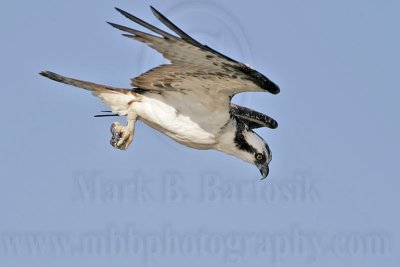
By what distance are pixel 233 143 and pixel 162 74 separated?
5.13ft

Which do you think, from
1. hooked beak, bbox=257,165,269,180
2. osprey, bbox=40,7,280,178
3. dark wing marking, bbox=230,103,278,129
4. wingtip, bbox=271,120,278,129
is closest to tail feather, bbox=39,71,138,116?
osprey, bbox=40,7,280,178

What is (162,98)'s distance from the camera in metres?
13.4

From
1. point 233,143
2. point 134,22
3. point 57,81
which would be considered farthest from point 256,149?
point 134,22

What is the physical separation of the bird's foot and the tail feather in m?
0.20

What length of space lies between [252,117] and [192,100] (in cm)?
191

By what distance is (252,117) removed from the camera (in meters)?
15.0

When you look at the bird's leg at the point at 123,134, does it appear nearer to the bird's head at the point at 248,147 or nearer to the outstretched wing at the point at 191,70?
→ the outstretched wing at the point at 191,70

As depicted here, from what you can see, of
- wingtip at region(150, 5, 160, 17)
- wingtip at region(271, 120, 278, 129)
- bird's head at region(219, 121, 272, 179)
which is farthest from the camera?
wingtip at region(271, 120, 278, 129)

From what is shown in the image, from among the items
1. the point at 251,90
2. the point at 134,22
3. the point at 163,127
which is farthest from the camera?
the point at 163,127

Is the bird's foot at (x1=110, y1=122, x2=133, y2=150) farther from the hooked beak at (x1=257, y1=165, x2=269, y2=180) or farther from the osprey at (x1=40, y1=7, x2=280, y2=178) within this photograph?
the hooked beak at (x1=257, y1=165, x2=269, y2=180)

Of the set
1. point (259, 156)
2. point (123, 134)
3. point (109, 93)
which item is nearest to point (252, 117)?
point (259, 156)

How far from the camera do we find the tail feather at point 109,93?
44.4 feet

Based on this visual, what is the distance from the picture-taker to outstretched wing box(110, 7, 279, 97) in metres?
11.5

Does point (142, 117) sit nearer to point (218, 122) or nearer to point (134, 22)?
point (218, 122)
